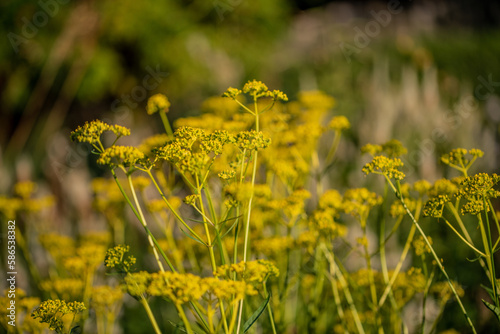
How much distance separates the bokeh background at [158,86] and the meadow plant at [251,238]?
0.97 meters

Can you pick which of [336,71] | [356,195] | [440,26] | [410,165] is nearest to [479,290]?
[356,195]

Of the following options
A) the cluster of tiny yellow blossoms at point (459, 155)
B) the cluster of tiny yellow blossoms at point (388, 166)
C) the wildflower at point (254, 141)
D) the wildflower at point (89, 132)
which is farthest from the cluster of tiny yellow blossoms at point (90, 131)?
the cluster of tiny yellow blossoms at point (459, 155)

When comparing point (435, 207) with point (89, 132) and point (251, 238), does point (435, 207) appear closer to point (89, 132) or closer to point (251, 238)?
point (251, 238)

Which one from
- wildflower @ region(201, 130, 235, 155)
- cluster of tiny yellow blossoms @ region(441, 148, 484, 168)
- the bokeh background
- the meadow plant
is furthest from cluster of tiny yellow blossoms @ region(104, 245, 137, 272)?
the bokeh background

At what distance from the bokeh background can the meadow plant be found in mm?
965

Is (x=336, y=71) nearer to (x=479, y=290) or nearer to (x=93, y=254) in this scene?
(x=479, y=290)

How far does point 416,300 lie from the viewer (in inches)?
99.7

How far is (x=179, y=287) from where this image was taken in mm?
1063

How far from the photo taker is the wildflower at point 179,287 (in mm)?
1023

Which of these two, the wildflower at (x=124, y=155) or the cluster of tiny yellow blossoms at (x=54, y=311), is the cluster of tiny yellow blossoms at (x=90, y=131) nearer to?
the wildflower at (x=124, y=155)

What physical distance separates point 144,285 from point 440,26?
19.4m

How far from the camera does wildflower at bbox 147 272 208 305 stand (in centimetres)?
102

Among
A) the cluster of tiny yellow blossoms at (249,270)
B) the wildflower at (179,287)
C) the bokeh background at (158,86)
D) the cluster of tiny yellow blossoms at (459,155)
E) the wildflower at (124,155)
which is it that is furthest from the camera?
the bokeh background at (158,86)

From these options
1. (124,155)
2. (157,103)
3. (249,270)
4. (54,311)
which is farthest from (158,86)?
(249,270)
